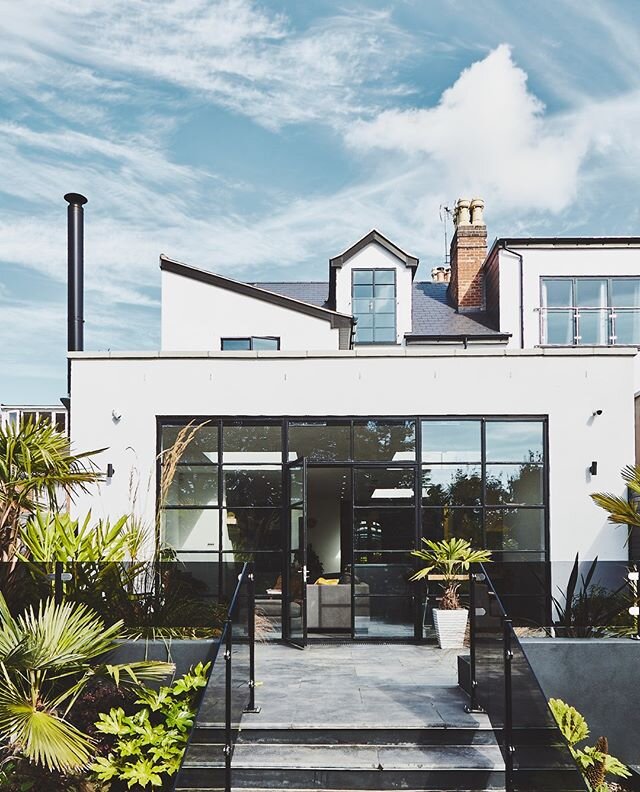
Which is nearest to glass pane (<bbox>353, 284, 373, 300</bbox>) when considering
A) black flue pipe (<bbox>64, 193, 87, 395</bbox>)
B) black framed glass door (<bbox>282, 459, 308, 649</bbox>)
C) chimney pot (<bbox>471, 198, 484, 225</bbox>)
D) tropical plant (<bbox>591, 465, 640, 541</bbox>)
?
chimney pot (<bbox>471, 198, 484, 225</bbox>)

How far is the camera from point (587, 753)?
21.1 ft

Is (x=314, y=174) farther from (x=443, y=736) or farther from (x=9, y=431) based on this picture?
(x=443, y=736)

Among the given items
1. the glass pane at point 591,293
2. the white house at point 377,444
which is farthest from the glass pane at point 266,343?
the white house at point 377,444

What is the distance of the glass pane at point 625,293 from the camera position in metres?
19.9

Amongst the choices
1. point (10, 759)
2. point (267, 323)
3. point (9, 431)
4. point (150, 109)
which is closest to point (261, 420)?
point (9, 431)

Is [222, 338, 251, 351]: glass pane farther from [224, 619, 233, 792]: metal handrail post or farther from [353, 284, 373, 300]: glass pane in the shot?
[224, 619, 233, 792]: metal handrail post

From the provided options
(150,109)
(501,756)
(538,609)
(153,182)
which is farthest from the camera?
(153,182)

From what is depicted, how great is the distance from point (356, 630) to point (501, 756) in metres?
4.43

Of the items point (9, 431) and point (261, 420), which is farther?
point (261, 420)

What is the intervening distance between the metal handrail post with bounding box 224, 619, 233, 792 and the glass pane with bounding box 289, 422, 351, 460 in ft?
17.0

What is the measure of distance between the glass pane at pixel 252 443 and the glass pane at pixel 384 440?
1006 mm

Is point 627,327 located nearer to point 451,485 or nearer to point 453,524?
point 451,485

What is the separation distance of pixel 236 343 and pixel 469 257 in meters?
6.78

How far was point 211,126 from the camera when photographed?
14484 millimetres
